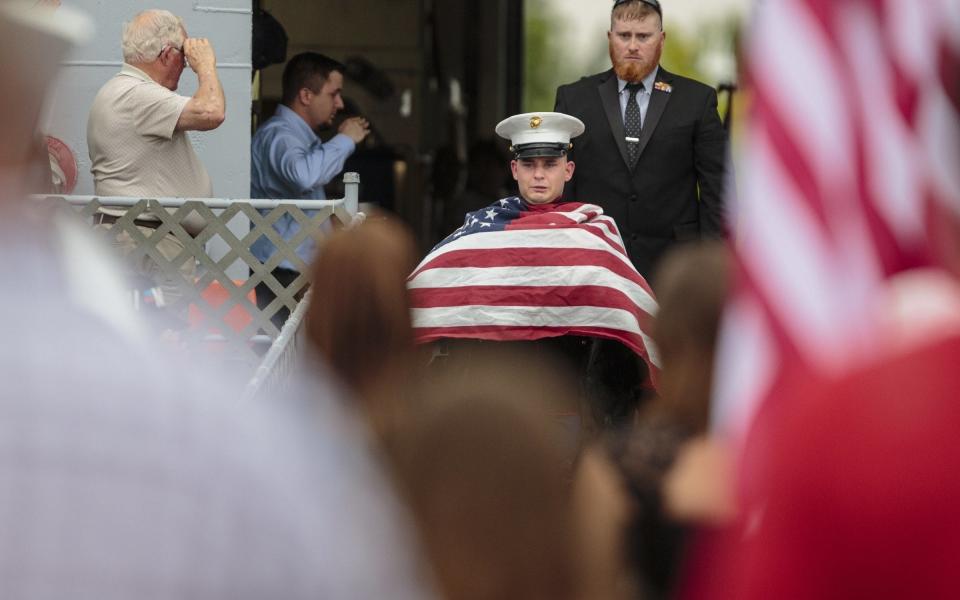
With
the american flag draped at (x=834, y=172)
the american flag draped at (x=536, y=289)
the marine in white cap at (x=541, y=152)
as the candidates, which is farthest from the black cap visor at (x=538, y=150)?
the american flag draped at (x=834, y=172)

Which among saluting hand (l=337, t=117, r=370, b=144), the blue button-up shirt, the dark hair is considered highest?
the dark hair

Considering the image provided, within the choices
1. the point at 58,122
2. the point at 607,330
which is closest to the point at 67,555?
the point at 58,122

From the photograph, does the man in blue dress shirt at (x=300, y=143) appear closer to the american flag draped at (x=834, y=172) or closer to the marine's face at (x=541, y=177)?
the marine's face at (x=541, y=177)

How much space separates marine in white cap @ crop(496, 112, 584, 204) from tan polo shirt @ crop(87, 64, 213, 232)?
1.34 metres

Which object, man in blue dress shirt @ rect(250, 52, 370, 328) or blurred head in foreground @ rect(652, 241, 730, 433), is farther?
Result: man in blue dress shirt @ rect(250, 52, 370, 328)

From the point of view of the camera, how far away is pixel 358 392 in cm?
268

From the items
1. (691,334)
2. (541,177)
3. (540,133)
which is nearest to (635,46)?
(540,133)

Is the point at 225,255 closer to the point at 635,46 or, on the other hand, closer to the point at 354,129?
the point at 354,129

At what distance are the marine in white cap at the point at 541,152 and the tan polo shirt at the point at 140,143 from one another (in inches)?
52.9

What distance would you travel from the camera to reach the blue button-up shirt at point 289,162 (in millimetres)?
7902

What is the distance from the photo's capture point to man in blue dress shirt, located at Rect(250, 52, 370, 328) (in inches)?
316

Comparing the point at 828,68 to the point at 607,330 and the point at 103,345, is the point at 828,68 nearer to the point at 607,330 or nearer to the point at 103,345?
the point at 103,345

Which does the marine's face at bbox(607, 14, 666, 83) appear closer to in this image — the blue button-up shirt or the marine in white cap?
the marine in white cap

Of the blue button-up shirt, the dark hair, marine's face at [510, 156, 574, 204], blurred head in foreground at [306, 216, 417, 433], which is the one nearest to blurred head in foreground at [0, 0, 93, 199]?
blurred head in foreground at [306, 216, 417, 433]
